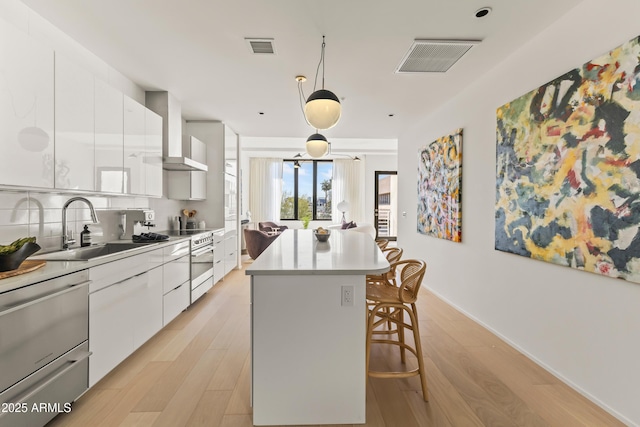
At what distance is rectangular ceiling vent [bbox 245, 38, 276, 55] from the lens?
2.60 m

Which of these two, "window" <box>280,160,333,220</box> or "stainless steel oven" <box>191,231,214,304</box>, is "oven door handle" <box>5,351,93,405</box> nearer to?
"stainless steel oven" <box>191,231,214,304</box>

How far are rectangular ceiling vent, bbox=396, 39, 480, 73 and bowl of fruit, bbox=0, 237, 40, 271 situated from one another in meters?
3.11

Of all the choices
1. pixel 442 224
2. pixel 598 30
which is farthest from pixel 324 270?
pixel 442 224

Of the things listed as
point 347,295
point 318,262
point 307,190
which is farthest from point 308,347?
point 307,190

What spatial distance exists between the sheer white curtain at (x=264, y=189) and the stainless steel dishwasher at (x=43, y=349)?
23.4 feet

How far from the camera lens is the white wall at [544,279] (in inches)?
73.5

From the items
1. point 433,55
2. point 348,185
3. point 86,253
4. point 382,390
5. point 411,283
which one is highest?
point 433,55

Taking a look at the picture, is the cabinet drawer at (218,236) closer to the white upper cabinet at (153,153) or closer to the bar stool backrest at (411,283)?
the white upper cabinet at (153,153)


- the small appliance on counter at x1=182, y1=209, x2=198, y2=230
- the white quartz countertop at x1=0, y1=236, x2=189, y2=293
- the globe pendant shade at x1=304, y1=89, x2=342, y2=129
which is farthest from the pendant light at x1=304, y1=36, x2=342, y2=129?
the small appliance on counter at x1=182, y1=209, x2=198, y2=230

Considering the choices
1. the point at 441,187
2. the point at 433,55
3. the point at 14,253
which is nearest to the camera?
the point at 14,253

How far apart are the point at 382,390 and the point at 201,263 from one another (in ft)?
9.21

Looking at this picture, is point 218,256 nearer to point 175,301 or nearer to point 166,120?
point 175,301

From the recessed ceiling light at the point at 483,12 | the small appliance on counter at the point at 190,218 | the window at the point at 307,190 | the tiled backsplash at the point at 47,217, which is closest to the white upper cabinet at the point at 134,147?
the tiled backsplash at the point at 47,217

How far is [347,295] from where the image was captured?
176cm
